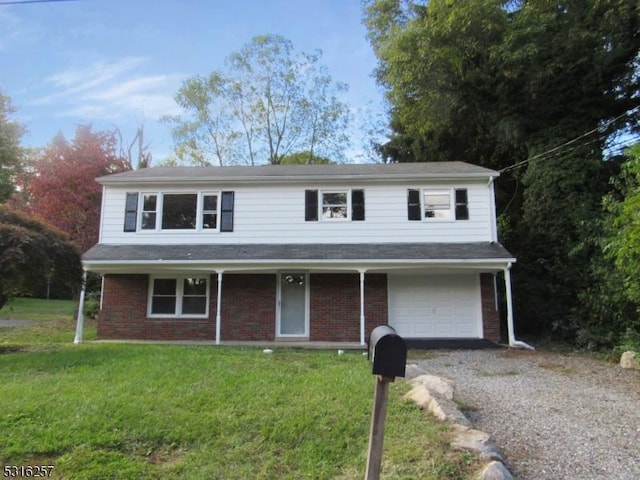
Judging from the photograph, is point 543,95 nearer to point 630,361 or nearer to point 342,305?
point 630,361

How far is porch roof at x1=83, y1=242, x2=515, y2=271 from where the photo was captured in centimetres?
1205

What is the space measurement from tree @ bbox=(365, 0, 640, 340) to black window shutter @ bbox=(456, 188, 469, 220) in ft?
10.1

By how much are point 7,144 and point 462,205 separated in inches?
1043

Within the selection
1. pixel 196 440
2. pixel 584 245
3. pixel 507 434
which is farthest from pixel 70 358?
pixel 584 245

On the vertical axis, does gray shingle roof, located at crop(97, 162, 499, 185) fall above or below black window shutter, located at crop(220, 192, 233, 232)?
above

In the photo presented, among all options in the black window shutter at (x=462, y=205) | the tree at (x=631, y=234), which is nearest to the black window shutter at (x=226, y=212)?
the black window shutter at (x=462, y=205)

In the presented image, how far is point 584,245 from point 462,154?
8712 millimetres

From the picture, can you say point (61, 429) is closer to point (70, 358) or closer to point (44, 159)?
point (70, 358)

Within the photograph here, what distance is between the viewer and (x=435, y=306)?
13.4 m

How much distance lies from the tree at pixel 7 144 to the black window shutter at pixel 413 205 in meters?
24.5

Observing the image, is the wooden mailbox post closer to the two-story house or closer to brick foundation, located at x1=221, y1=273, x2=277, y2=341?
the two-story house

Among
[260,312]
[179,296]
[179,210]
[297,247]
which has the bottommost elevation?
[260,312]

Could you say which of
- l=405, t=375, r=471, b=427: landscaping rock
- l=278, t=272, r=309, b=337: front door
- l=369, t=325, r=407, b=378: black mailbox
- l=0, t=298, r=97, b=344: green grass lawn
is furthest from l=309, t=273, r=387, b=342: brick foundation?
l=369, t=325, r=407, b=378: black mailbox

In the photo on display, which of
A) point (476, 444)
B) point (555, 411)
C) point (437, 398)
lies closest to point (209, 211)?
point (437, 398)
